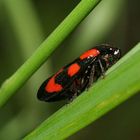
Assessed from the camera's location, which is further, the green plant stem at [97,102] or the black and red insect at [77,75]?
the black and red insect at [77,75]

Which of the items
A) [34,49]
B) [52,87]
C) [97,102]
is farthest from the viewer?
[34,49]

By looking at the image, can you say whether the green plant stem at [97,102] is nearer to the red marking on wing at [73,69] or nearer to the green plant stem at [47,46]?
the green plant stem at [47,46]

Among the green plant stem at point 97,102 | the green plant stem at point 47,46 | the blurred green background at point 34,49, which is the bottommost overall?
the blurred green background at point 34,49

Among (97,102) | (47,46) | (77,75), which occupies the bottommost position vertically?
(77,75)

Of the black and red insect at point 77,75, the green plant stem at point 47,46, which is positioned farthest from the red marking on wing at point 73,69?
the green plant stem at point 47,46

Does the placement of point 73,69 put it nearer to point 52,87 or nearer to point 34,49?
point 52,87

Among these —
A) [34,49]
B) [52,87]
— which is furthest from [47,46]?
[34,49]

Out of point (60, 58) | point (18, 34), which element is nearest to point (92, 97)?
point (18, 34)
